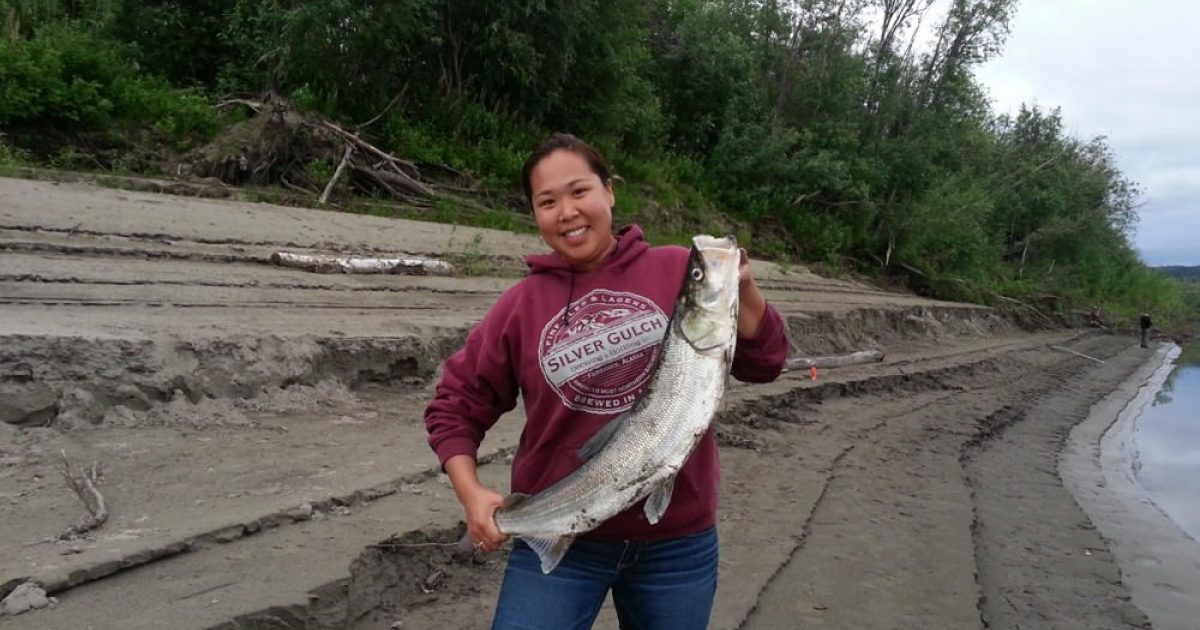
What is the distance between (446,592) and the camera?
3.88 m

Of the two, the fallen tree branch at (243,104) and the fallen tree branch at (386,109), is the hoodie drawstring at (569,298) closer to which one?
the fallen tree branch at (243,104)

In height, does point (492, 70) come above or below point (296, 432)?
above

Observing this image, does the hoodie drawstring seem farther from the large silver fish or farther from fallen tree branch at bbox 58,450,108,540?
fallen tree branch at bbox 58,450,108,540

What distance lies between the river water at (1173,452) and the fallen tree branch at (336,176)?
11.2m

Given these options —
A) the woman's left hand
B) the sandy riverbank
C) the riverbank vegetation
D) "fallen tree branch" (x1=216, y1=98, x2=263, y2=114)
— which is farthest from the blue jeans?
"fallen tree branch" (x1=216, y1=98, x2=263, y2=114)

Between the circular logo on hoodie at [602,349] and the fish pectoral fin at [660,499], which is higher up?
the circular logo on hoodie at [602,349]

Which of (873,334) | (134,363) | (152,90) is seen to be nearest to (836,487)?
(134,363)

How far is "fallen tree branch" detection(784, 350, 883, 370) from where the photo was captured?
1097 cm

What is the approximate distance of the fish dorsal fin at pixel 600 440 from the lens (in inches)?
80.0

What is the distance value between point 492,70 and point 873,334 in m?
9.29

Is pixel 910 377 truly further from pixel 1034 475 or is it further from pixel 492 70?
pixel 492 70

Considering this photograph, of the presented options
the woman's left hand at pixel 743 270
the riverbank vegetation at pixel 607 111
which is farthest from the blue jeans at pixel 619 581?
the riverbank vegetation at pixel 607 111

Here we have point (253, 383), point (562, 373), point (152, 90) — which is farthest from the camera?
point (152, 90)

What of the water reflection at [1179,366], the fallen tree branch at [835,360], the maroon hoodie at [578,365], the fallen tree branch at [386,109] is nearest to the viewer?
the maroon hoodie at [578,365]
